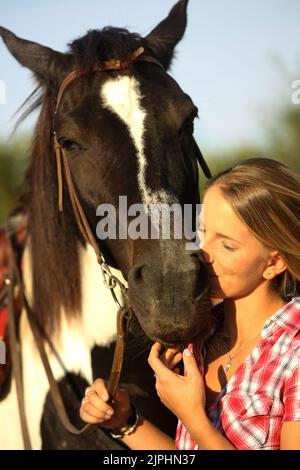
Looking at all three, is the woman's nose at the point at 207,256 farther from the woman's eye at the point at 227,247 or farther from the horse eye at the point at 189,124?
the horse eye at the point at 189,124

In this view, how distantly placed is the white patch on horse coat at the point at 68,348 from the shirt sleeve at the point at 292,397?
1071mm

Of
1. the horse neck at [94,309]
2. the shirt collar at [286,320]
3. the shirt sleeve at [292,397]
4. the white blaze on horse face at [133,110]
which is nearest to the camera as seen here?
the shirt sleeve at [292,397]

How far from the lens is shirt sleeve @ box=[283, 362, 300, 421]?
1.48 meters

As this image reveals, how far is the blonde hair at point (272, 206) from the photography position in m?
1.69

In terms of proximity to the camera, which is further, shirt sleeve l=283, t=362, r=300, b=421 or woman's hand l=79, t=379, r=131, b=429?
woman's hand l=79, t=379, r=131, b=429

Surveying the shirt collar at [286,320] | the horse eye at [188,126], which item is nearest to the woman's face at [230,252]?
the shirt collar at [286,320]

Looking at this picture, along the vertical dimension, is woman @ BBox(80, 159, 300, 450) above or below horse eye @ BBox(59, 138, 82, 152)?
below

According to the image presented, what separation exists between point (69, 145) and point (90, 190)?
0.69ft

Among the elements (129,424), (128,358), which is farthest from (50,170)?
(129,424)

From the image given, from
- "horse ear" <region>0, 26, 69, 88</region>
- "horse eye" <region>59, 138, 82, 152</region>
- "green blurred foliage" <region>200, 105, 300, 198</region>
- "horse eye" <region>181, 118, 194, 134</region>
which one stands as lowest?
"green blurred foliage" <region>200, 105, 300, 198</region>

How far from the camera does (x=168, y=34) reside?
2861 mm

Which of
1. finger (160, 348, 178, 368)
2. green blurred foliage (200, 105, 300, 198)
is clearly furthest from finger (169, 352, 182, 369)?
green blurred foliage (200, 105, 300, 198)


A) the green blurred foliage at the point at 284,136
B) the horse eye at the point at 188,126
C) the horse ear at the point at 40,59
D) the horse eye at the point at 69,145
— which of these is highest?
the horse ear at the point at 40,59

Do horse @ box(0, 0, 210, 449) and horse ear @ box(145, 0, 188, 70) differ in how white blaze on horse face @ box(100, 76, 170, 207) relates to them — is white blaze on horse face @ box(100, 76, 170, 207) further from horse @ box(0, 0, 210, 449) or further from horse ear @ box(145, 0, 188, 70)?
horse ear @ box(145, 0, 188, 70)
